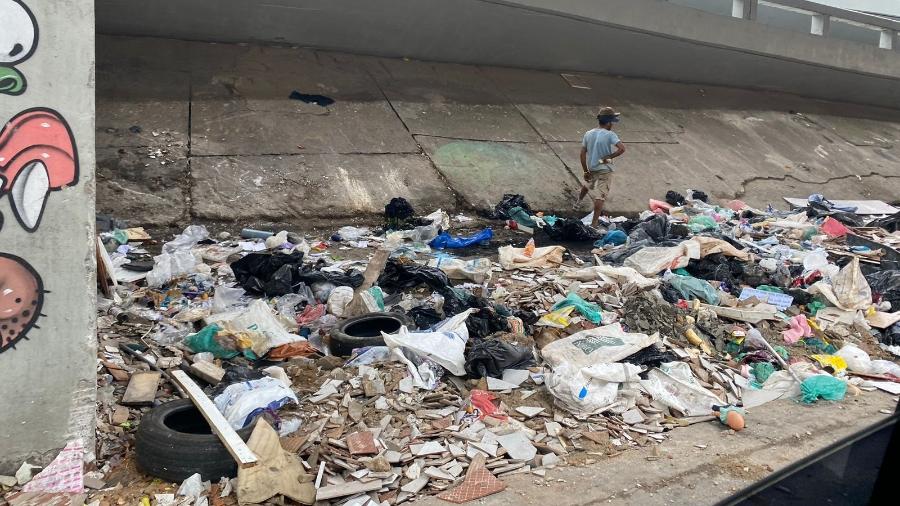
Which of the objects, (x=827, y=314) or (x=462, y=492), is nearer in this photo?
(x=462, y=492)

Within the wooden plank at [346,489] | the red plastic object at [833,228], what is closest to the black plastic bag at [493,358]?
the wooden plank at [346,489]

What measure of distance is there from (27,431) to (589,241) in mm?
6912

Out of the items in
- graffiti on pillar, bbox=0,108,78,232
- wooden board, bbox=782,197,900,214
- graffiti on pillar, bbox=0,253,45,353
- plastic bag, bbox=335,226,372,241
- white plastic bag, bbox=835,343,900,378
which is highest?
graffiti on pillar, bbox=0,108,78,232

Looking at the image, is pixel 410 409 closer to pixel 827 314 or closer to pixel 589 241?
pixel 827 314

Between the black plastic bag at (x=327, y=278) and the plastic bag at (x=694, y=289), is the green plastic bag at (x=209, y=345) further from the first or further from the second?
the plastic bag at (x=694, y=289)

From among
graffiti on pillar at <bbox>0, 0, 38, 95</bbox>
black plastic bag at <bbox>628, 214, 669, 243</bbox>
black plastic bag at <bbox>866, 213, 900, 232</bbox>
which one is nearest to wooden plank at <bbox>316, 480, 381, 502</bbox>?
graffiti on pillar at <bbox>0, 0, 38, 95</bbox>

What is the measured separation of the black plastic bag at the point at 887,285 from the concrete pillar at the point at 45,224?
7248 mm

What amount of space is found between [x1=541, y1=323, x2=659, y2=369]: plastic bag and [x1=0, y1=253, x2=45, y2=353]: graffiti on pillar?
3.28 m

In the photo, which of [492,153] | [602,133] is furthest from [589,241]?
[492,153]

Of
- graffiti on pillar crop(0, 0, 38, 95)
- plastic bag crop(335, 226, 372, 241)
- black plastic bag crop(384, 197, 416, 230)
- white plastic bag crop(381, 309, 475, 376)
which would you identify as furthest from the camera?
black plastic bag crop(384, 197, 416, 230)

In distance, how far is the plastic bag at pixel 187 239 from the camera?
765 centimetres

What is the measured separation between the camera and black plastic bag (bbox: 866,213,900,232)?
10.9m

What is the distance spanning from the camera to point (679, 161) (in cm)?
1271

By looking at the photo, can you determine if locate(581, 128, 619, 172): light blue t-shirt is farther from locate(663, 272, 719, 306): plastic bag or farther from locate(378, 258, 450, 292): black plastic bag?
locate(378, 258, 450, 292): black plastic bag
